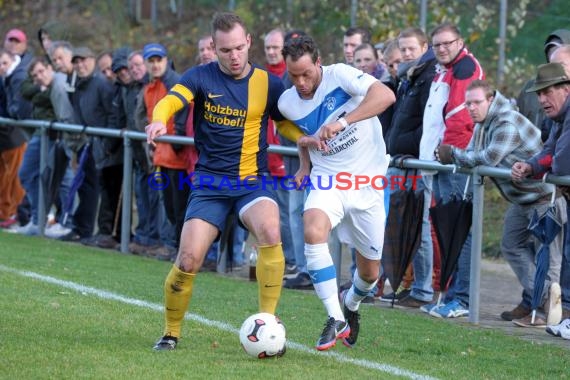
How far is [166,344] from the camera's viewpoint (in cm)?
750

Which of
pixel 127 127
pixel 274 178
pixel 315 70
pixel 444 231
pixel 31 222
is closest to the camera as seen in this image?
pixel 315 70

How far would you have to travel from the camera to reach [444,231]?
9742 millimetres

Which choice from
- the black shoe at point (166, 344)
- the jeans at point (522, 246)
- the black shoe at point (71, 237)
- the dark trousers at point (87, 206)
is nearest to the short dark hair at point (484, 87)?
the jeans at point (522, 246)

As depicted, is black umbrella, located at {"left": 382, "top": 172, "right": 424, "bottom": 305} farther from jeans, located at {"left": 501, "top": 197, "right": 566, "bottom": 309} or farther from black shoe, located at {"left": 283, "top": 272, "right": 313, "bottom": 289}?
black shoe, located at {"left": 283, "top": 272, "right": 313, "bottom": 289}

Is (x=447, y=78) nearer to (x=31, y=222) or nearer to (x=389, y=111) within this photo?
(x=389, y=111)

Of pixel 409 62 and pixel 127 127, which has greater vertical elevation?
pixel 409 62

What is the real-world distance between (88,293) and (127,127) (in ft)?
14.3

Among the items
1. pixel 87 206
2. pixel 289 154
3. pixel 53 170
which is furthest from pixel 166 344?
pixel 53 170

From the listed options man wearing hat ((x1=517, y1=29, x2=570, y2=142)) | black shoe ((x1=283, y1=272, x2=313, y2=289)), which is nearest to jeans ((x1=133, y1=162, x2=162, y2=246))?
black shoe ((x1=283, y1=272, x2=313, y2=289))

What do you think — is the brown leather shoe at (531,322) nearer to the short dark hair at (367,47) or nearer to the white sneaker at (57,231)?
the short dark hair at (367,47)

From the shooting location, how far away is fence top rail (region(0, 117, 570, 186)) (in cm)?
909

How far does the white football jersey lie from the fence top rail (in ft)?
4.25

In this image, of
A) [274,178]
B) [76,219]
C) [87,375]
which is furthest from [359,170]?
[76,219]

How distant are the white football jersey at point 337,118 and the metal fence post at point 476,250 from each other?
1.43 metres
